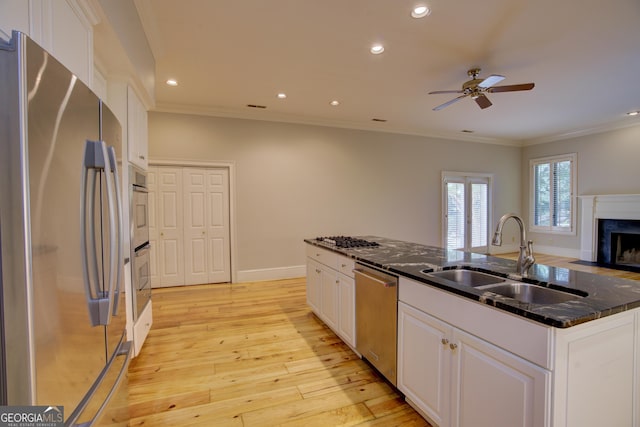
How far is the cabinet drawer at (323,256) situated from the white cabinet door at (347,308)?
168 millimetres

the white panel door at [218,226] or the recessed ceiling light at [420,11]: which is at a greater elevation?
the recessed ceiling light at [420,11]

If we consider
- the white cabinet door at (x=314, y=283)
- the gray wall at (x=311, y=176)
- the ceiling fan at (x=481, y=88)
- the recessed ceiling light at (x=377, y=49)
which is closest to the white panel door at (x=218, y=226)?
the gray wall at (x=311, y=176)

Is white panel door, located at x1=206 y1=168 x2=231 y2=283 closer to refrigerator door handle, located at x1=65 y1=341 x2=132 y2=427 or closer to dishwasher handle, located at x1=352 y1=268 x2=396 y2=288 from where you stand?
dishwasher handle, located at x1=352 y1=268 x2=396 y2=288

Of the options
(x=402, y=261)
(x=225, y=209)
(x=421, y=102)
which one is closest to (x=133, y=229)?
(x=402, y=261)

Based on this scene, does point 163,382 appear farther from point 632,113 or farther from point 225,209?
point 632,113

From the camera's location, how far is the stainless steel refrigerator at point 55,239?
0.73 meters

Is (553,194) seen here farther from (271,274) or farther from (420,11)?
(271,274)

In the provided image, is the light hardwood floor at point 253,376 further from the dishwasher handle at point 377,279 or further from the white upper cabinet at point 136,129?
the white upper cabinet at point 136,129

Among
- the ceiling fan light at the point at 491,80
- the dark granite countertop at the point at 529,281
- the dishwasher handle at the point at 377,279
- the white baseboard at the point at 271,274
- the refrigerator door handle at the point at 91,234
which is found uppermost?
the ceiling fan light at the point at 491,80

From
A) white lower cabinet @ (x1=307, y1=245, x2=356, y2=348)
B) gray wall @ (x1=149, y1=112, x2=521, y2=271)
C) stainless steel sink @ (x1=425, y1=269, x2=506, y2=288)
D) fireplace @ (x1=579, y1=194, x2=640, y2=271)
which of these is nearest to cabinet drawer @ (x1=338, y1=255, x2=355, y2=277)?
white lower cabinet @ (x1=307, y1=245, x2=356, y2=348)

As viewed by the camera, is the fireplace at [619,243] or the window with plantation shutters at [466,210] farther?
the window with plantation shutters at [466,210]

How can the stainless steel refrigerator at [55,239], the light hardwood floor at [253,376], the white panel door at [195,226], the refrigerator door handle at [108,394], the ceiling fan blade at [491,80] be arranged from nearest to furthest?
the stainless steel refrigerator at [55,239]
the refrigerator door handle at [108,394]
the light hardwood floor at [253,376]
the ceiling fan blade at [491,80]
the white panel door at [195,226]

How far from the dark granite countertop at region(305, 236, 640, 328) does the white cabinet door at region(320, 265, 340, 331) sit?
32 cm

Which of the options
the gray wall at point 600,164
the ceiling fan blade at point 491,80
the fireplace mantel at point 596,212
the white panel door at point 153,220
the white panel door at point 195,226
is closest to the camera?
the ceiling fan blade at point 491,80
